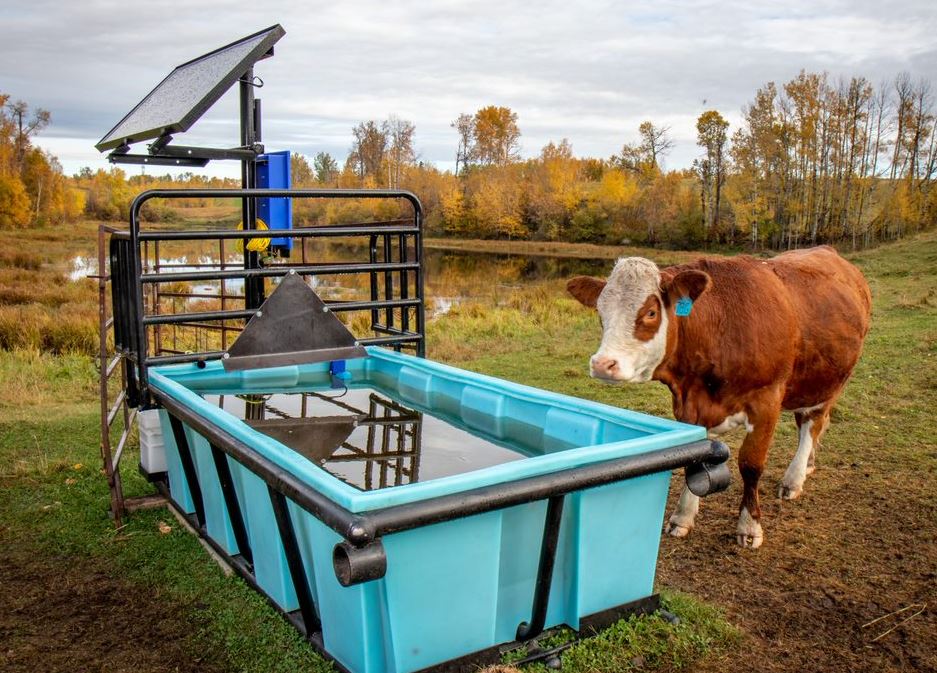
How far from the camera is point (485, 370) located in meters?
9.30

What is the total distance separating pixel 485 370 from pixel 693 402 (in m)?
5.26

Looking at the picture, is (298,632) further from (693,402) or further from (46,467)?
(46,467)

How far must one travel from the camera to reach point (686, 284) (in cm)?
386

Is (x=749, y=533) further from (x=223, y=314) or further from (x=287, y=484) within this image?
(x=223, y=314)

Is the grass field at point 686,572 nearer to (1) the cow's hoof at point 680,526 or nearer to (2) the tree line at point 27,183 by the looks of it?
(1) the cow's hoof at point 680,526

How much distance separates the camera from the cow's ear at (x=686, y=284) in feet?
12.5

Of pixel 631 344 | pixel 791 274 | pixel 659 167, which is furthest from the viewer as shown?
pixel 659 167

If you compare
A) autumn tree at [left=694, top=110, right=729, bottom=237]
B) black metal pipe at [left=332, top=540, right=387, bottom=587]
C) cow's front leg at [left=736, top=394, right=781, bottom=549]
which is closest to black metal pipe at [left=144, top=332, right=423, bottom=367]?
cow's front leg at [left=736, top=394, right=781, bottom=549]

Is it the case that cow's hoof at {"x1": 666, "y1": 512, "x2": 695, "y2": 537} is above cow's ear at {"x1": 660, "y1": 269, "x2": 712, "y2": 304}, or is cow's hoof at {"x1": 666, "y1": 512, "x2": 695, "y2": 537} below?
below

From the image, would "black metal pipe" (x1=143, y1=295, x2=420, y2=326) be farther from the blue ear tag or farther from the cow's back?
the cow's back

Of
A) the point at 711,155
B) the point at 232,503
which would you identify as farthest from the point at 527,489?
the point at 711,155

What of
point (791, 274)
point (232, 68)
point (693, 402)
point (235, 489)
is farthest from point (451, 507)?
point (232, 68)

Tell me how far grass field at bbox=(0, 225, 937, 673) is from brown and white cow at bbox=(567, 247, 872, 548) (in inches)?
19.2

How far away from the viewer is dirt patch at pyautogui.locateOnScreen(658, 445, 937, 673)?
310 centimetres
